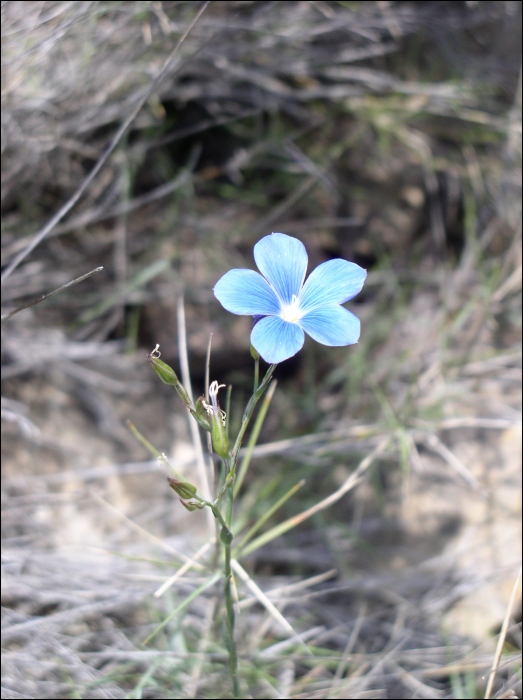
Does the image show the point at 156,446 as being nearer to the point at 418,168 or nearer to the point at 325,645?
the point at 325,645

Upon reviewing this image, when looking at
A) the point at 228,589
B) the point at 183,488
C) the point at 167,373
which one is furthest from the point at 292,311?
the point at 228,589

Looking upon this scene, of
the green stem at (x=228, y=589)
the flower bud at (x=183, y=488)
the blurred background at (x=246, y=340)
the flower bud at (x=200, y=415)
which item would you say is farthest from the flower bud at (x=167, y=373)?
the blurred background at (x=246, y=340)

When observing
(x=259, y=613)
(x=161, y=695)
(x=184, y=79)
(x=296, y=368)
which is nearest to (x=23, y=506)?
(x=161, y=695)

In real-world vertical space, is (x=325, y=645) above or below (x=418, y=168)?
below

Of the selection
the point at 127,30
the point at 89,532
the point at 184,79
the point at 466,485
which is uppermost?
the point at 127,30

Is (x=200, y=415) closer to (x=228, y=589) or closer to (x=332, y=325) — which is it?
(x=332, y=325)

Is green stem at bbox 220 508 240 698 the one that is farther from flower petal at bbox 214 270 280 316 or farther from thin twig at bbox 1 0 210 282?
thin twig at bbox 1 0 210 282

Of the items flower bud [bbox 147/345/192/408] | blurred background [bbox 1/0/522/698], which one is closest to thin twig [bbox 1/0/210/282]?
blurred background [bbox 1/0/522/698]
